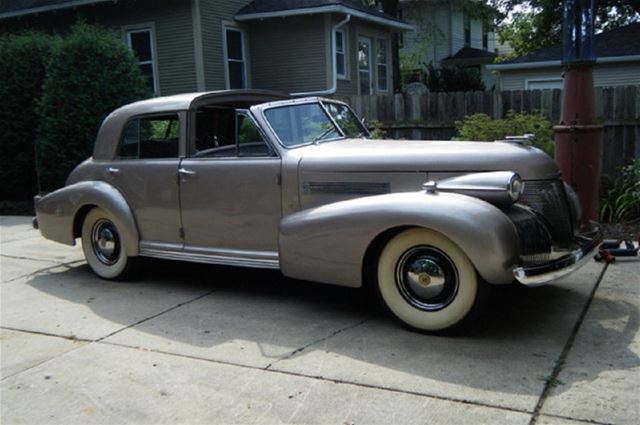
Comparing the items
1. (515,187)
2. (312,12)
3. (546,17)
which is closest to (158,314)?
(515,187)

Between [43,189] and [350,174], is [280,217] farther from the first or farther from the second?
[43,189]

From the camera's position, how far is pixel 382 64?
20688mm

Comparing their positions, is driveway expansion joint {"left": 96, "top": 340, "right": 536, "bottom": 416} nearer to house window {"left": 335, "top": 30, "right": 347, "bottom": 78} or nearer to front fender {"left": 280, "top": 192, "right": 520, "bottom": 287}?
front fender {"left": 280, "top": 192, "right": 520, "bottom": 287}

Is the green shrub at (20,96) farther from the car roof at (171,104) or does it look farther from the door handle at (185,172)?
the door handle at (185,172)

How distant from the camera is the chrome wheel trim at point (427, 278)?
4.25 meters

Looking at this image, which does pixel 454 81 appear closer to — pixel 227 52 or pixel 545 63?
pixel 545 63

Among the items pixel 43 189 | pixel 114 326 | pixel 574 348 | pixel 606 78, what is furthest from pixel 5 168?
pixel 606 78

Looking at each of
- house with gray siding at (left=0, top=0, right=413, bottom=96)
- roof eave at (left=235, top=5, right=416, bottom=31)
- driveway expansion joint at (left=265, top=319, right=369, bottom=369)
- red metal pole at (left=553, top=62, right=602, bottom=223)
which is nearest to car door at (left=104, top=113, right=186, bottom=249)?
driveway expansion joint at (left=265, top=319, right=369, bottom=369)

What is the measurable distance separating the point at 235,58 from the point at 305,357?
47.8 feet

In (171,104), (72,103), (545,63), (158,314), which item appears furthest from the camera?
(545,63)

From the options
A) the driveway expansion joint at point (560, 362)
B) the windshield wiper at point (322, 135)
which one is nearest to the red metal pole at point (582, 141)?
the driveway expansion joint at point (560, 362)

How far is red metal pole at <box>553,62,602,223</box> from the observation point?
6.18 meters

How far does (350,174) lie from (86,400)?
8.06ft

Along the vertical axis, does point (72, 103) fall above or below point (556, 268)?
above
